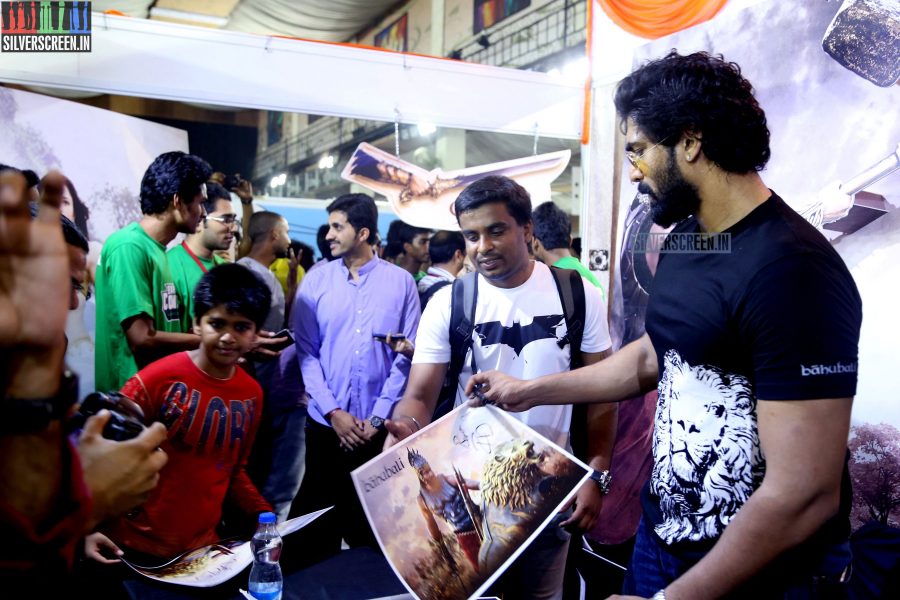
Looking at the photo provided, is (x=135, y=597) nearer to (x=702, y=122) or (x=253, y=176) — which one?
(x=702, y=122)

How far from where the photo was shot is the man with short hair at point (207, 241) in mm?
3326

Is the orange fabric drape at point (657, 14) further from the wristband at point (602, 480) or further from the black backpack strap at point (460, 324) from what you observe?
the wristband at point (602, 480)

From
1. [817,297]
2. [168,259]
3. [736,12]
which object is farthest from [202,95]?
[817,297]

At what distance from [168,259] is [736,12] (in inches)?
116

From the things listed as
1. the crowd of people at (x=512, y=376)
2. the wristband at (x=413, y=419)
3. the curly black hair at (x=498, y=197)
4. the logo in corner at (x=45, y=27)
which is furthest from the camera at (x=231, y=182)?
the wristband at (x=413, y=419)

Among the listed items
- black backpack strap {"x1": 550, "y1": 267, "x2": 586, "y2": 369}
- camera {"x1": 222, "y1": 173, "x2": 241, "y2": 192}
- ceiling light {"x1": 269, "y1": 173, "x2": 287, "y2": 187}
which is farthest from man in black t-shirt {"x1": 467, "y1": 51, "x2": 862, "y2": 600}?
ceiling light {"x1": 269, "y1": 173, "x2": 287, "y2": 187}

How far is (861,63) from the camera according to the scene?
2910 mm

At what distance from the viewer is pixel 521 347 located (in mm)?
2369

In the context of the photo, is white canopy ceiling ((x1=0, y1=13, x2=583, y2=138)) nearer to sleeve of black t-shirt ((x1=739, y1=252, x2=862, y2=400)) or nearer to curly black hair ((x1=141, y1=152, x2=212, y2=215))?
curly black hair ((x1=141, y1=152, x2=212, y2=215))

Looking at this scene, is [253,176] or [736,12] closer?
[736,12]

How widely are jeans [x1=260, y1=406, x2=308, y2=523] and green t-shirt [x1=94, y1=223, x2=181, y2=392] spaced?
1187 mm

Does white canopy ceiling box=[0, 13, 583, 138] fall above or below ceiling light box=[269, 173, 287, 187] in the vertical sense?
above

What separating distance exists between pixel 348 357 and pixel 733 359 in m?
2.49

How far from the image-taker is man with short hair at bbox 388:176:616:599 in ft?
7.68
